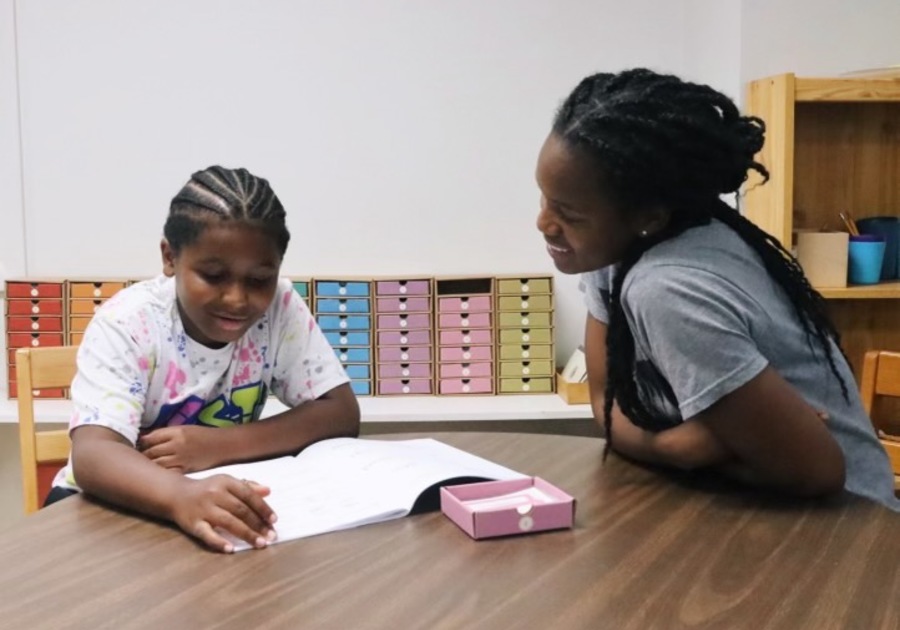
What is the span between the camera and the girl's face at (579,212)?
1.12 m

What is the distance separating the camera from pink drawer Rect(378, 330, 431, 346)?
2445 millimetres

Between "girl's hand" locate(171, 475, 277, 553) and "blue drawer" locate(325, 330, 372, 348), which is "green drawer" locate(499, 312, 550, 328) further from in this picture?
"girl's hand" locate(171, 475, 277, 553)

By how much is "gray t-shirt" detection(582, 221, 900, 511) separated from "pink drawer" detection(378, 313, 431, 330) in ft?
4.21

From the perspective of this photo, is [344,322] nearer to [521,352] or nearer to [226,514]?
[521,352]

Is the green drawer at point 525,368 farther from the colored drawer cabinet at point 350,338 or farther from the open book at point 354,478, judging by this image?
the open book at point 354,478

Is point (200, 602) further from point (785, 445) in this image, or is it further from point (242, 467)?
point (785, 445)

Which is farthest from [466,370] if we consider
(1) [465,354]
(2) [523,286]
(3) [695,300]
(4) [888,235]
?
(3) [695,300]

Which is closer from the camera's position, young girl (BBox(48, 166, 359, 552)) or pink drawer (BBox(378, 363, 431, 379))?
young girl (BBox(48, 166, 359, 552))

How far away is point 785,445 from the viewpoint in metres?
1.00

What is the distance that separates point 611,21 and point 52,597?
2.27 m

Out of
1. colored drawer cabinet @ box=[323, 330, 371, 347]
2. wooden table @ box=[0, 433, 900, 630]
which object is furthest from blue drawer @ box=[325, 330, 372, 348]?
wooden table @ box=[0, 433, 900, 630]

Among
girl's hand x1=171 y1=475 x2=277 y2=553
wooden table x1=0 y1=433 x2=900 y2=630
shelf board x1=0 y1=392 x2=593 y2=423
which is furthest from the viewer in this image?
shelf board x1=0 y1=392 x2=593 y2=423

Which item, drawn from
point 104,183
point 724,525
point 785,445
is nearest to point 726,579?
point 724,525

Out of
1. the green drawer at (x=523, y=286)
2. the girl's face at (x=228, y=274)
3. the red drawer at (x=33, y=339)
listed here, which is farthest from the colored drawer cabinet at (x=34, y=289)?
the girl's face at (x=228, y=274)
